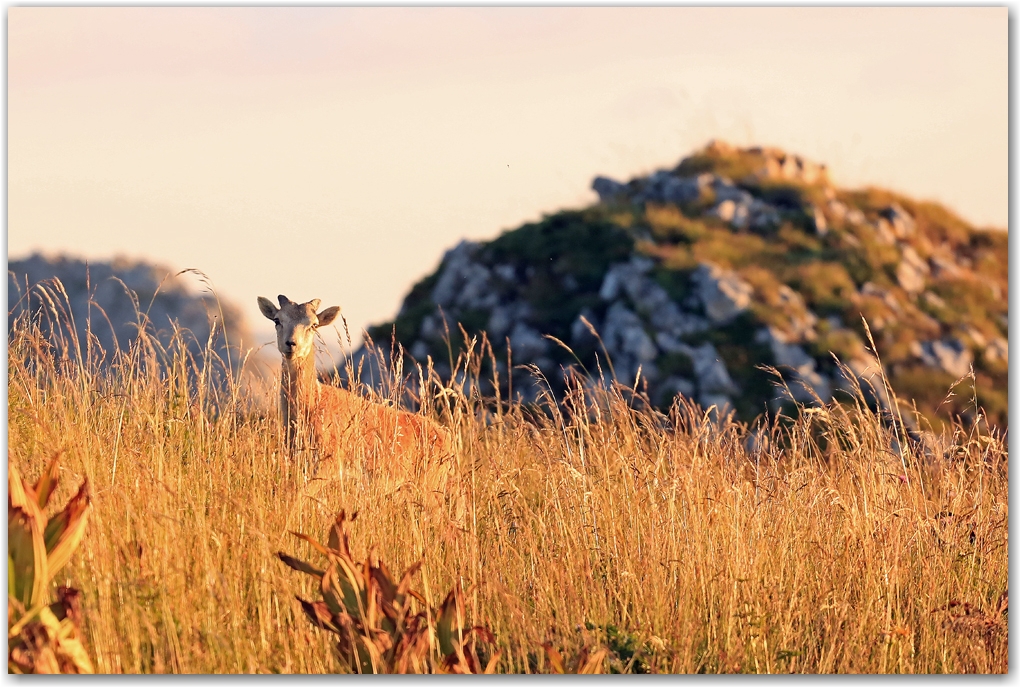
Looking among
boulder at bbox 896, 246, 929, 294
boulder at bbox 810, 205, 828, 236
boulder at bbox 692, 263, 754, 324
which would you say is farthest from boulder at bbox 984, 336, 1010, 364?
boulder at bbox 692, 263, 754, 324

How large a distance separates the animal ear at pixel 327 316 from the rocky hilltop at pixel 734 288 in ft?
55.0

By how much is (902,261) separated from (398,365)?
1001 inches

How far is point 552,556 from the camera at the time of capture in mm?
4547

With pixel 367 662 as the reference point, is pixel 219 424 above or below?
above

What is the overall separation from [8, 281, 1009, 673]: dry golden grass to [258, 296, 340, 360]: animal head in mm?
1228

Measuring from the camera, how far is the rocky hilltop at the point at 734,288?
24141 millimetres

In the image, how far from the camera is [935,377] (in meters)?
23.5

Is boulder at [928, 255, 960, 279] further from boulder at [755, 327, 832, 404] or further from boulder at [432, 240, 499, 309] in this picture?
boulder at [432, 240, 499, 309]

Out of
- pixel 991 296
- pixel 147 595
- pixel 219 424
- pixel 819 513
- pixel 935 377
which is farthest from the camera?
pixel 991 296

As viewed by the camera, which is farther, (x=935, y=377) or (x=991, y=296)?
(x=991, y=296)

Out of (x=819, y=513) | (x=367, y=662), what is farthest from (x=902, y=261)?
(x=367, y=662)

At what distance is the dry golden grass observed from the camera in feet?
11.9

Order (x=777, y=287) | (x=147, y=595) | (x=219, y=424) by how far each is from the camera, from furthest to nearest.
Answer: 1. (x=777, y=287)
2. (x=219, y=424)
3. (x=147, y=595)

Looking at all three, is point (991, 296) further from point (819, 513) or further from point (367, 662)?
point (367, 662)
